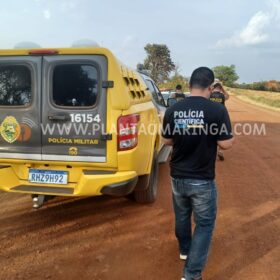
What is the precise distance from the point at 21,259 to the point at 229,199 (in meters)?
3.15

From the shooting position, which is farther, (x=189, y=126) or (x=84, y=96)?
(x=84, y=96)

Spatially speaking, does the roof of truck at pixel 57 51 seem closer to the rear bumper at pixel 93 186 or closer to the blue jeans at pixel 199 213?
the rear bumper at pixel 93 186

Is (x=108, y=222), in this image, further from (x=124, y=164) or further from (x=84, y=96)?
(x=84, y=96)

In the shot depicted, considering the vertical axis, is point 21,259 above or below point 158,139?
below

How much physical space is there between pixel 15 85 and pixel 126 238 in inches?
86.3

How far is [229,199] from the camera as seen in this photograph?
18.3 feet

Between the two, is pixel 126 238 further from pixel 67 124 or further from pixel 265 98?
pixel 265 98

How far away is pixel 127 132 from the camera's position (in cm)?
411

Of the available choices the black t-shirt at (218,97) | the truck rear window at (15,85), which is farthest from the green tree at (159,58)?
the truck rear window at (15,85)

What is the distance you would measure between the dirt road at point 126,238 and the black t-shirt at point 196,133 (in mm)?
1077

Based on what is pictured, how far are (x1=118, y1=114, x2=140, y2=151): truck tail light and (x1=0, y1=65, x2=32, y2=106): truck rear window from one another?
1.12 metres

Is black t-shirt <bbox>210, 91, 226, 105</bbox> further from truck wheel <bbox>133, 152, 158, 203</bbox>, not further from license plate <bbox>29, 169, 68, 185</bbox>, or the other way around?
license plate <bbox>29, 169, 68, 185</bbox>

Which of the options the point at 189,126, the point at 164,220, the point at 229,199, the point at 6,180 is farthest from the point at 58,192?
the point at 229,199

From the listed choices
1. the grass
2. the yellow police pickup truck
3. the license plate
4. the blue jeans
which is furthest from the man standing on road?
the grass
